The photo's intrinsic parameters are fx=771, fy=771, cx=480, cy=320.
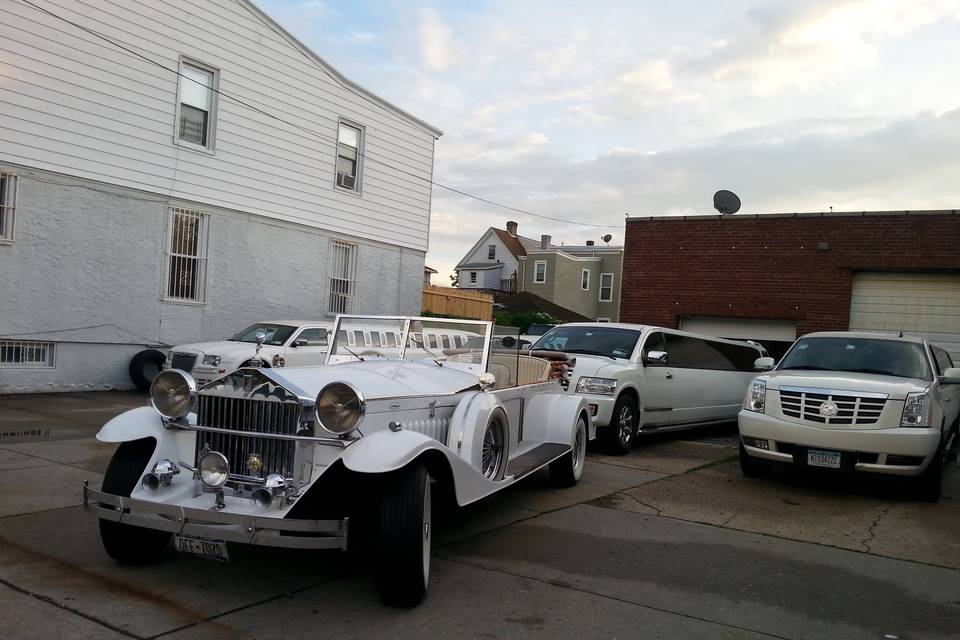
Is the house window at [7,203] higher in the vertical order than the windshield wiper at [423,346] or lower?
higher

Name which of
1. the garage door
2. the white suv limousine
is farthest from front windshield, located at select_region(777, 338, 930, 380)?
the garage door

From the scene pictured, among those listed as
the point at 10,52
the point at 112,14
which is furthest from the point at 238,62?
the point at 10,52

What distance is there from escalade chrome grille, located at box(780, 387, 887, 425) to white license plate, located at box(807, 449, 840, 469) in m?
0.30

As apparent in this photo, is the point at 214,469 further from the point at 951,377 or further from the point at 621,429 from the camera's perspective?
the point at 951,377

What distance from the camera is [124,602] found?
13.7 ft

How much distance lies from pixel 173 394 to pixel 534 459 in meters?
2.98

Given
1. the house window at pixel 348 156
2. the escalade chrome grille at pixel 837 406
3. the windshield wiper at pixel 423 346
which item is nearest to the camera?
the windshield wiper at pixel 423 346

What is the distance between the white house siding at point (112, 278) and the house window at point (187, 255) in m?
0.14

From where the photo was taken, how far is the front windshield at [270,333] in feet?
44.4

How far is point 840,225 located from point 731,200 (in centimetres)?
290

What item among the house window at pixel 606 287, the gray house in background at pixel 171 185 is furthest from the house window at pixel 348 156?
the house window at pixel 606 287

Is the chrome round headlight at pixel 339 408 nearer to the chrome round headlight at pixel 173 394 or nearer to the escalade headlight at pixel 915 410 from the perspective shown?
the chrome round headlight at pixel 173 394

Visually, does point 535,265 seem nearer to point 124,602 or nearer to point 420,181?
point 420,181

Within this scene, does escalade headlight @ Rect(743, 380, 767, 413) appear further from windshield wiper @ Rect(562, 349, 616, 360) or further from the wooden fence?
the wooden fence
